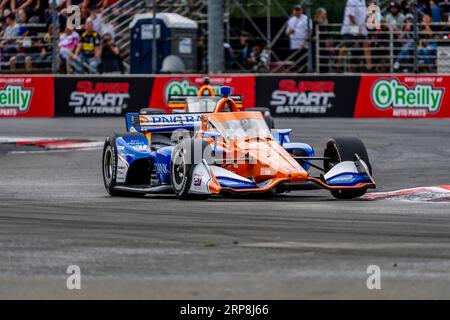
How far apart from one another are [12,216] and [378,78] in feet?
55.1

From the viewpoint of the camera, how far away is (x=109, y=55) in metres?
29.8

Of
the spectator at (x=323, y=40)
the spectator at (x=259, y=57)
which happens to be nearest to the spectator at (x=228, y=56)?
the spectator at (x=259, y=57)

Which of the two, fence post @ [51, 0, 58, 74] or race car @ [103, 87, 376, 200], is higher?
fence post @ [51, 0, 58, 74]

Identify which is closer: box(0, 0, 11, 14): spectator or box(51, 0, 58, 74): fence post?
box(51, 0, 58, 74): fence post

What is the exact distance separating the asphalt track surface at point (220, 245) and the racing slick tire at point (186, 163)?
21cm

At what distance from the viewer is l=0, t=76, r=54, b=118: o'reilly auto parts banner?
2934 centimetres

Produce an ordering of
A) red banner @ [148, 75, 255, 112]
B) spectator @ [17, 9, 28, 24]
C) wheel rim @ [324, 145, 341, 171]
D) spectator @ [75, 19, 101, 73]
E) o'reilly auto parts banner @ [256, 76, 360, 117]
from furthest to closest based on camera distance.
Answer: spectator @ [17, 9, 28, 24] < spectator @ [75, 19, 101, 73] < red banner @ [148, 75, 255, 112] < o'reilly auto parts banner @ [256, 76, 360, 117] < wheel rim @ [324, 145, 341, 171]

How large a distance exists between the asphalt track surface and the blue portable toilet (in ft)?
45.8

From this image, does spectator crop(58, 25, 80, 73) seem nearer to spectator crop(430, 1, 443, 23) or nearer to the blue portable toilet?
the blue portable toilet

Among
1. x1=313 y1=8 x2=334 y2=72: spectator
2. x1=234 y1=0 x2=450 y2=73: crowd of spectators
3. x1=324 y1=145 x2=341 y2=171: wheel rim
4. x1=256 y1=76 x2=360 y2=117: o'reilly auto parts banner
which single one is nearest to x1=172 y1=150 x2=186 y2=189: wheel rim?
x1=324 y1=145 x2=341 y2=171: wheel rim

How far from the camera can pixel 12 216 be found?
11.5m

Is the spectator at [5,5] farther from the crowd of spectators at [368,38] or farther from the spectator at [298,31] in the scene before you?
the spectator at [298,31]
